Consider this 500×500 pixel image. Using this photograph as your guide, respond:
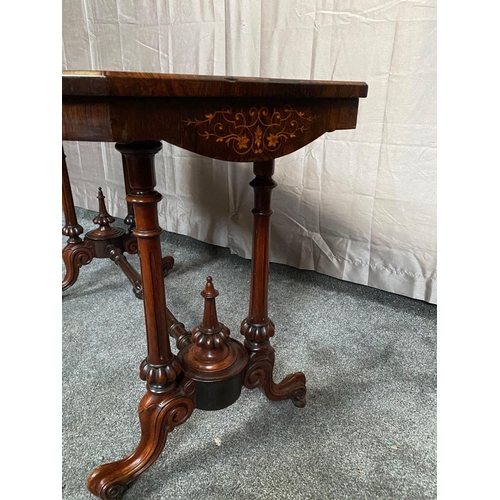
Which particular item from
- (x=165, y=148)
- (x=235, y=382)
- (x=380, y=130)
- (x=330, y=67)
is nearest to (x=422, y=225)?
(x=380, y=130)

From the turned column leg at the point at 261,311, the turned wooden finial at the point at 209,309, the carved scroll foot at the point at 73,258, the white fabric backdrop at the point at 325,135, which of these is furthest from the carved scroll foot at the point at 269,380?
the carved scroll foot at the point at 73,258

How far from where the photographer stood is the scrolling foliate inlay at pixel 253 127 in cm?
49

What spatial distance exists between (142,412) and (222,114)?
0.51 meters

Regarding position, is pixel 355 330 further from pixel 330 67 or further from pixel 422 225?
pixel 330 67

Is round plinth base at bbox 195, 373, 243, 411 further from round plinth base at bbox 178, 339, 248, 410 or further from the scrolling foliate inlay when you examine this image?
the scrolling foliate inlay

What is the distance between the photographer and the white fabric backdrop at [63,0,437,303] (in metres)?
1.10

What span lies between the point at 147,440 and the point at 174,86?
59 centimetres

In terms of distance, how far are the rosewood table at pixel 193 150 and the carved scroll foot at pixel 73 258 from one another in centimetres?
62

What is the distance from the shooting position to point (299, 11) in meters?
1.17

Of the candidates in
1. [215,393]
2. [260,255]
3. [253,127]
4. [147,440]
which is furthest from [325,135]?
[147,440]

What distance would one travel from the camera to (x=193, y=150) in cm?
48

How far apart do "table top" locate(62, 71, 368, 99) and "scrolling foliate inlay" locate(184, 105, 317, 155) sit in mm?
27

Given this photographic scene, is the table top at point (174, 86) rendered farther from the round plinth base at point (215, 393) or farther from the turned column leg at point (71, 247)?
the turned column leg at point (71, 247)

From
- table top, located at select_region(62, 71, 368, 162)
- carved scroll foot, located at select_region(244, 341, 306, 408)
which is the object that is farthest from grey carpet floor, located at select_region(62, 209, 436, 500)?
table top, located at select_region(62, 71, 368, 162)
